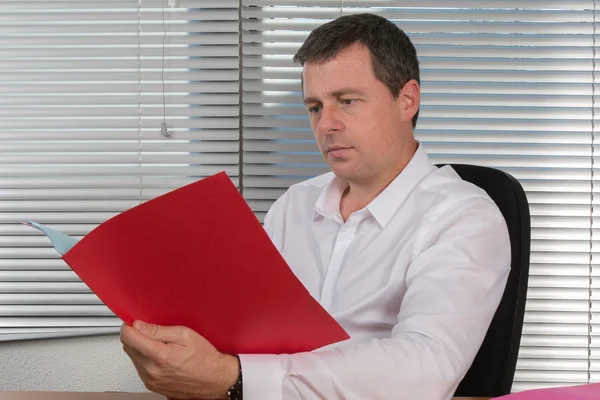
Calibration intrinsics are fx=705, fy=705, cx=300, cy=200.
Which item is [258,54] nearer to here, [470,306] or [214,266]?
[470,306]

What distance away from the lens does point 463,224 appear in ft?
4.06

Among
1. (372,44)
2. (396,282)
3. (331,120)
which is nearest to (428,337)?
(396,282)

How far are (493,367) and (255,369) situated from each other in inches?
20.8

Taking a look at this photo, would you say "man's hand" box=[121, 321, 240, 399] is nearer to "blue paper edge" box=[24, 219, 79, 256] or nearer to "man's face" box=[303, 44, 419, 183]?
"blue paper edge" box=[24, 219, 79, 256]

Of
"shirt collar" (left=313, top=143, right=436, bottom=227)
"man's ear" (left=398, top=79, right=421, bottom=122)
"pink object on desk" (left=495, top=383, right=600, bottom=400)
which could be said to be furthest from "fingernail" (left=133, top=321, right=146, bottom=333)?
"man's ear" (left=398, top=79, right=421, bottom=122)

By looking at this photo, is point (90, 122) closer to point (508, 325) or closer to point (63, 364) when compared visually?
point (63, 364)

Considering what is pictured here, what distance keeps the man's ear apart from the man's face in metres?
0.02

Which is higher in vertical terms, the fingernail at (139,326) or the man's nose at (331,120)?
the man's nose at (331,120)

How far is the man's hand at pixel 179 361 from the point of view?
91 centimetres

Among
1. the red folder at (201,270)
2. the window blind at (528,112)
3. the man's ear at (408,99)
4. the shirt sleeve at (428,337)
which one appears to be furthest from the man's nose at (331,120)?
the window blind at (528,112)

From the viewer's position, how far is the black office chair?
1268 mm

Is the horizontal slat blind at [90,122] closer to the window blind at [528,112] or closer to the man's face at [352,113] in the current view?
the window blind at [528,112]

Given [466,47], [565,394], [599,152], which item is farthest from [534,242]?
[565,394]

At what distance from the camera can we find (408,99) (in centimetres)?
145
